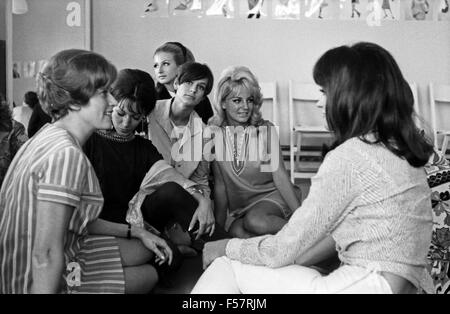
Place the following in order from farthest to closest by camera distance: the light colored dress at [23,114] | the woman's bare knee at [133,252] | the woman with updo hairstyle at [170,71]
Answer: the light colored dress at [23,114] < the woman with updo hairstyle at [170,71] < the woman's bare knee at [133,252]

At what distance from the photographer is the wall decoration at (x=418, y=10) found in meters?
5.25

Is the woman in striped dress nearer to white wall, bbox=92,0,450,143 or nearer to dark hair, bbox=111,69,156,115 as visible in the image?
dark hair, bbox=111,69,156,115

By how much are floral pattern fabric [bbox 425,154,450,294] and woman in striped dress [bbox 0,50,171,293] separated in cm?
91

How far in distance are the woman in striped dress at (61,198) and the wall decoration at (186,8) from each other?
3.93 m

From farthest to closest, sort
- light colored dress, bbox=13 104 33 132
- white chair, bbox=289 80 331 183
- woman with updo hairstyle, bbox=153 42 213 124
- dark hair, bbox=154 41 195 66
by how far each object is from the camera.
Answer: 1. white chair, bbox=289 80 331 183
2. light colored dress, bbox=13 104 33 132
3. dark hair, bbox=154 41 195 66
4. woman with updo hairstyle, bbox=153 42 213 124

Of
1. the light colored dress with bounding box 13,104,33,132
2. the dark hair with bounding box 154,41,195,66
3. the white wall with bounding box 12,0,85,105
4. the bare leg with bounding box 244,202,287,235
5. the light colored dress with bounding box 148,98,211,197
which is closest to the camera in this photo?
the bare leg with bounding box 244,202,287,235

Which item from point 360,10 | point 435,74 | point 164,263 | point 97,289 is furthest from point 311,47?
point 97,289

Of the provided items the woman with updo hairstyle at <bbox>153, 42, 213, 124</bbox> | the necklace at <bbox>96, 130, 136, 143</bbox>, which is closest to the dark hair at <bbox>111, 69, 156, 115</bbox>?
the necklace at <bbox>96, 130, 136, 143</bbox>

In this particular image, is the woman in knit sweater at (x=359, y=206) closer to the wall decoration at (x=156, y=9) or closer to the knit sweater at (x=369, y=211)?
the knit sweater at (x=369, y=211)

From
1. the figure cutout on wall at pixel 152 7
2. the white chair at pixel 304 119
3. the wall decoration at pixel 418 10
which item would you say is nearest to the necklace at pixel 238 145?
the white chair at pixel 304 119

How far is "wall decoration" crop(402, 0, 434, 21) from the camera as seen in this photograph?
5254mm

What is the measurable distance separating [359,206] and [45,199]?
65 centimetres

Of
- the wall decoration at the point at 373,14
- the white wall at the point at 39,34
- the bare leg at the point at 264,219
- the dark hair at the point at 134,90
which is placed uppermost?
the wall decoration at the point at 373,14

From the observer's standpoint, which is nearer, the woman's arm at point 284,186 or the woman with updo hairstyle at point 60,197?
Result: the woman with updo hairstyle at point 60,197
